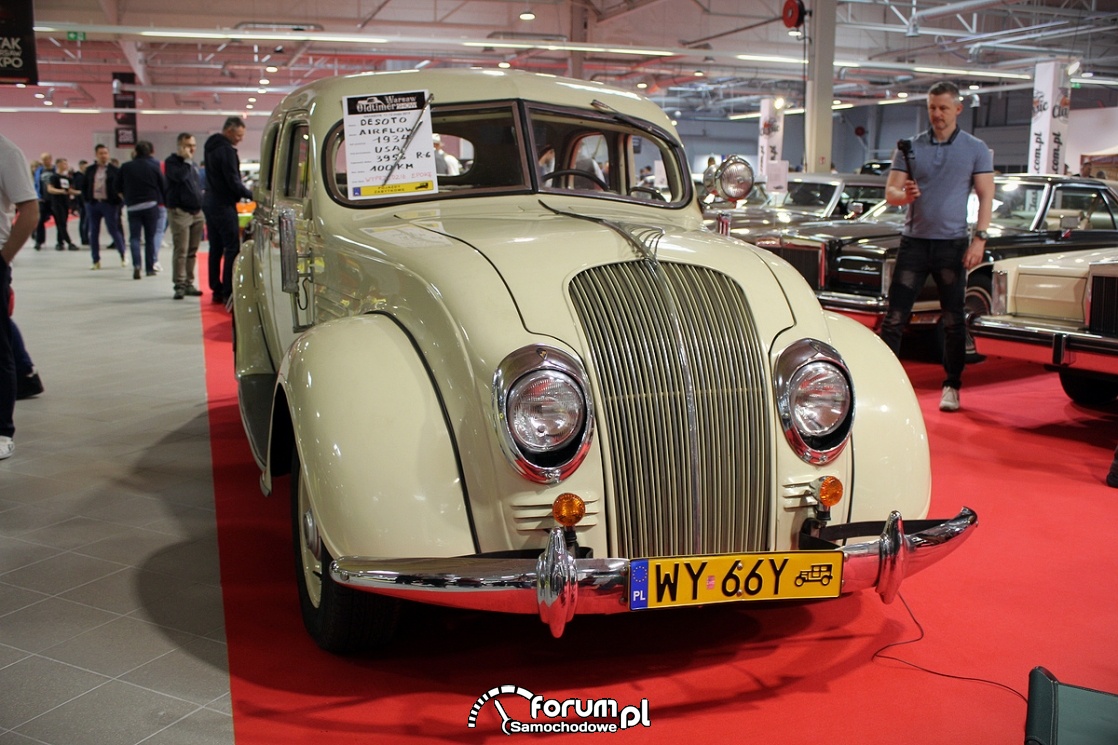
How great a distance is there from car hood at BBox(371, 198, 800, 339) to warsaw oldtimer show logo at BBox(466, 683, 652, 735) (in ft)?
3.24

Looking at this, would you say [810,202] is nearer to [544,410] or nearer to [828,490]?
[828,490]

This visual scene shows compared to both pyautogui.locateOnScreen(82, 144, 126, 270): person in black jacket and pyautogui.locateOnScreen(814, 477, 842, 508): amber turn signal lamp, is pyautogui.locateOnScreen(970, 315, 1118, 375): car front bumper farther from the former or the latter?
pyautogui.locateOnScreen(82, 144, 126, 270): person in black jacket

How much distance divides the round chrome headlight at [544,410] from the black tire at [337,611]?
0.68 metres

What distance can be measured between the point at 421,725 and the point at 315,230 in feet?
6.47

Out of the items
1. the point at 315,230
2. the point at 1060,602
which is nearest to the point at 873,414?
the point at 1060,602

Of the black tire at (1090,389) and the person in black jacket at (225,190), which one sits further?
the person in black jacket at (225,190)

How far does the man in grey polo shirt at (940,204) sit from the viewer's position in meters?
5.61

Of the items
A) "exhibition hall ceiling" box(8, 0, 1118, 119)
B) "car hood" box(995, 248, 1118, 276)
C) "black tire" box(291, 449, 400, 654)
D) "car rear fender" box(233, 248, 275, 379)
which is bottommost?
"black tire" box(291, 449, 400, 654)

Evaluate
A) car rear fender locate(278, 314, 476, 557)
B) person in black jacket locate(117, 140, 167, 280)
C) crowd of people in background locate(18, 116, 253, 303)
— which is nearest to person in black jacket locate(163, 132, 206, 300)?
crowd of people in background locate(18, 116, 253, 303)

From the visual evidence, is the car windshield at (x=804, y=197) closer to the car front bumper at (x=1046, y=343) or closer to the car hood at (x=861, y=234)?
Answer: the car hood at (x=861, y=234)

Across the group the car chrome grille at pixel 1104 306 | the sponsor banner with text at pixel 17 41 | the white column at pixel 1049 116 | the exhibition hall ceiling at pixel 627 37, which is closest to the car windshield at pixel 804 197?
the exhibition hall ceiling at pixel 627 37

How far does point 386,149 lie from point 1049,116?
16507 mm

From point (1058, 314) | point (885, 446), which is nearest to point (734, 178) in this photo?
point (885, 446)

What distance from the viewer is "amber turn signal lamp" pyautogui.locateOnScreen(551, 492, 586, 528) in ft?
8.52
